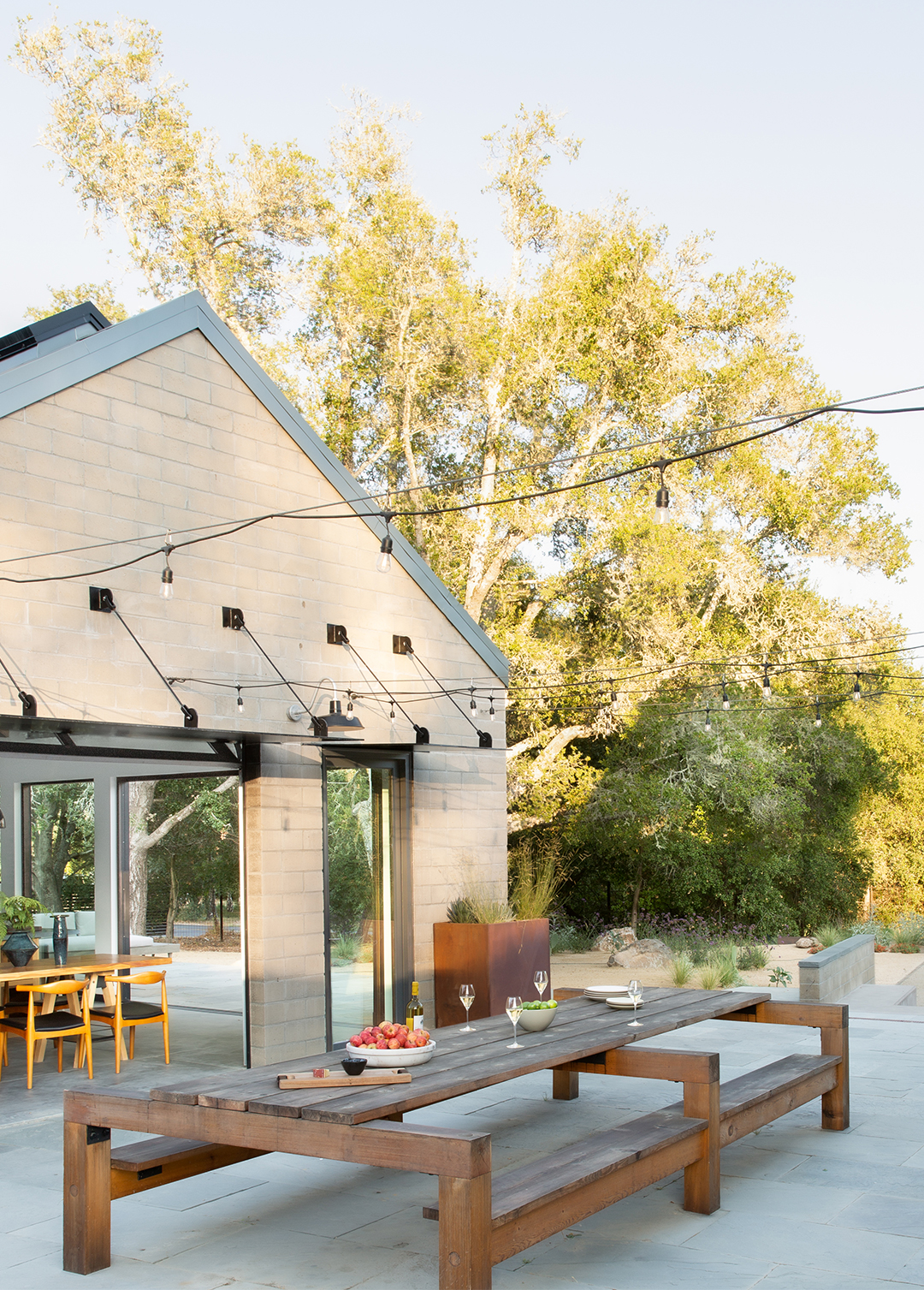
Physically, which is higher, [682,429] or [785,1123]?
[682,429]

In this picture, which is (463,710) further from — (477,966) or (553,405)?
(553,405)

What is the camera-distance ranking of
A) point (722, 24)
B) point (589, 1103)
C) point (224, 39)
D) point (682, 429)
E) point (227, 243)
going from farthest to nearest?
1. point (227, 243)
2. point (682, 429)
3. point (224, 39)
4. point (722, 24)
5. point (589, 1103)

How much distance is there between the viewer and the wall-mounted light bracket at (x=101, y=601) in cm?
658

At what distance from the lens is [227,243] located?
19.0 metres

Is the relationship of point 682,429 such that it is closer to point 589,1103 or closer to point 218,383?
point 218,383

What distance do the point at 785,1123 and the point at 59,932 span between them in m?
5.22

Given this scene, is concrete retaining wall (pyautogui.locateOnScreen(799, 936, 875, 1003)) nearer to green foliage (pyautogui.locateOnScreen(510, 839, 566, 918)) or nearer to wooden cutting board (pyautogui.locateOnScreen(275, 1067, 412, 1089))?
green foliage (pyautogui.locateOnScreen(510, 839, 566, 918))

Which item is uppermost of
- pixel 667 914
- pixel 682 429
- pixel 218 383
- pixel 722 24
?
pixel 722 24

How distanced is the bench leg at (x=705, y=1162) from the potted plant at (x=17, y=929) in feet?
17.1

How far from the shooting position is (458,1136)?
3.43 metres

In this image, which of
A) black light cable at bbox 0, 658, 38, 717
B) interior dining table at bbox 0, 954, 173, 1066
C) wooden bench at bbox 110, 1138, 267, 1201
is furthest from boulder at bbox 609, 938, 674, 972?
wooden bench at bbox 110, 1138, 267, 1201

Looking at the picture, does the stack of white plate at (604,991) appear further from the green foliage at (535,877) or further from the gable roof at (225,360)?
the green foliage at (535,877)

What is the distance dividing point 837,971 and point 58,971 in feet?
22.2

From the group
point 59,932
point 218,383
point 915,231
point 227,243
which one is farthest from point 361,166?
point 59,932
